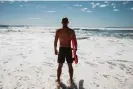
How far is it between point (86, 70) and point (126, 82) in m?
1.90

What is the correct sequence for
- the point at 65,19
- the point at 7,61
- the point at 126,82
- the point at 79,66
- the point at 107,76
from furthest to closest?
the point at 7,61 < the point at 79,66 < the point at 107,76 < the point at 126,82 < the point at 65,19

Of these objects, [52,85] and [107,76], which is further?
[107,76]

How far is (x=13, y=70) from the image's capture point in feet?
27.0

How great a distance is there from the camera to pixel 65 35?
20.2ft

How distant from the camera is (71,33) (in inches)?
242

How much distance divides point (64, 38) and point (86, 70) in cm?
273

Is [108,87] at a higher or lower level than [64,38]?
lower

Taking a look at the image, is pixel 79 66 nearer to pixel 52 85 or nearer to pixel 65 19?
pixel 52 85

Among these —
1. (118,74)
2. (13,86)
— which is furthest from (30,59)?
(118,74)

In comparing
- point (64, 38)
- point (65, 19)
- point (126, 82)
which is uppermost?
point (65, 19)

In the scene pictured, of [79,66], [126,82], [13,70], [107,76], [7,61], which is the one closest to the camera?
[126,82]

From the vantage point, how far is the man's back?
6.11m

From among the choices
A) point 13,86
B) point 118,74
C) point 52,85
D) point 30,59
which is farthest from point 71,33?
point 30,59

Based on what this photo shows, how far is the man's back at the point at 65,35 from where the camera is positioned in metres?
6.11
